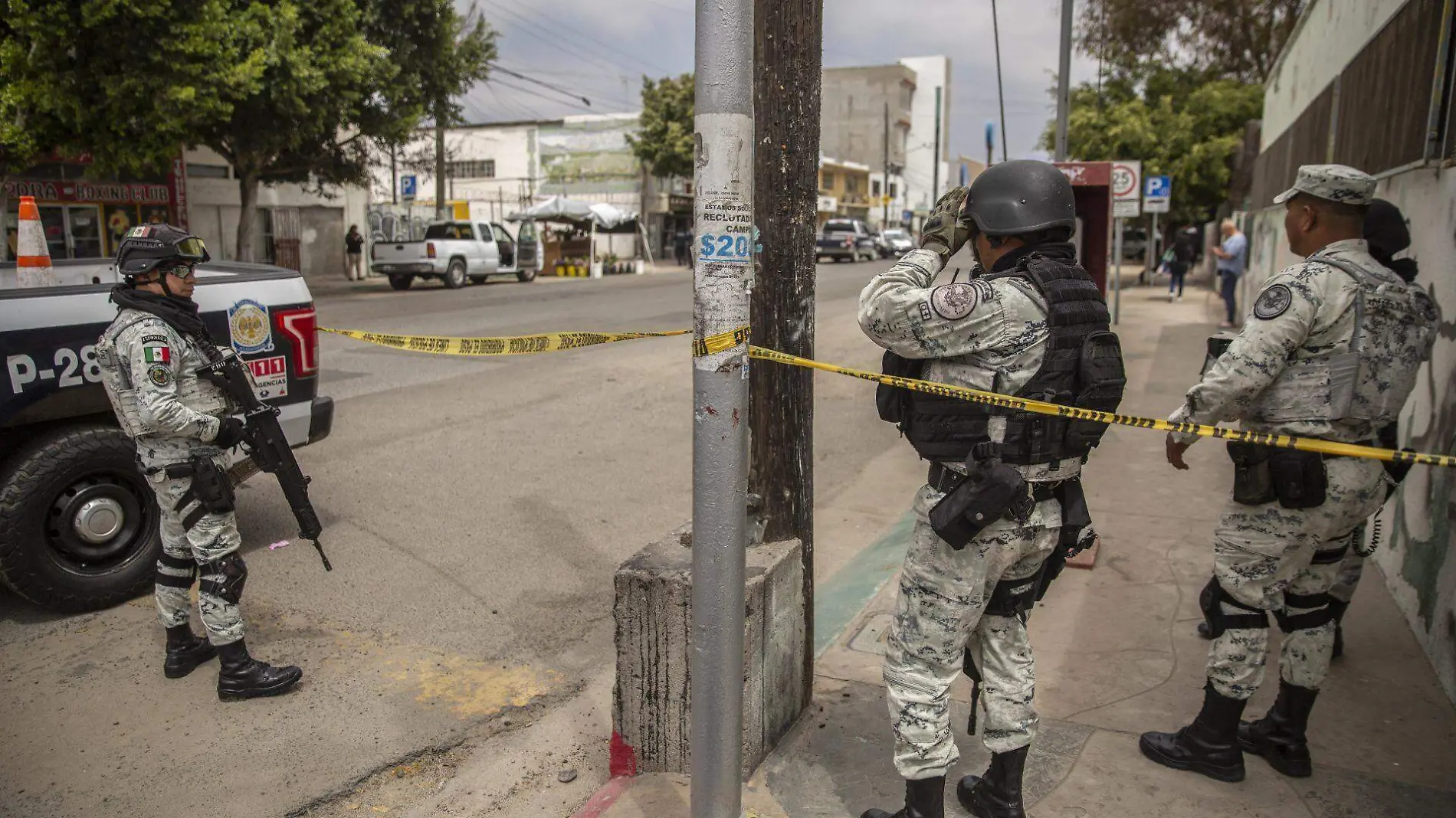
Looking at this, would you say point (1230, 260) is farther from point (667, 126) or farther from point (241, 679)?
point (667, 126)

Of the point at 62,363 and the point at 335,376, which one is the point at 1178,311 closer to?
the point at 335,376

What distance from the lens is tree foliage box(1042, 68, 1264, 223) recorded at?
25.3 m

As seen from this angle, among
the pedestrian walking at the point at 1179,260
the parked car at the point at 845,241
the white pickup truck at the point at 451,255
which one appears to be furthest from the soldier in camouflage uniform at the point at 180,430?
the parked car at the point at 845,241

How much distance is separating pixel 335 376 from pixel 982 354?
9503 millimetres

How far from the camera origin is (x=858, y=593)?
493cm

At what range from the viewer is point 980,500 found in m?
2.49

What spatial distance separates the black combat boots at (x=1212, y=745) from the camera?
10.4ft

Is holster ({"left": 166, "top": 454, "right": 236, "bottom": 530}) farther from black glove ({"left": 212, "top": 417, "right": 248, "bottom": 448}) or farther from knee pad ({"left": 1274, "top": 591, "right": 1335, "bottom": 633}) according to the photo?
knee pad ({"left": 1274, "top": 591, "right": 1335, "bottom": 633})

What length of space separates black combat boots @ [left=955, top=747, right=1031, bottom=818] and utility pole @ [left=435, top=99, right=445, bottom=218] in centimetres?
2369

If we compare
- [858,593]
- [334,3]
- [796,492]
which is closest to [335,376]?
[858,593]

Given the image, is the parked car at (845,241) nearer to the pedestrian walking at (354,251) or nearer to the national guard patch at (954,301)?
the pedestrian walking at (354,251)

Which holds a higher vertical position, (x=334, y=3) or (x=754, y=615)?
(x=334, y=3)

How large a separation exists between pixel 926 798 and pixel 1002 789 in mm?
273

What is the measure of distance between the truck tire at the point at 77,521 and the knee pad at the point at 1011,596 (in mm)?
3768
